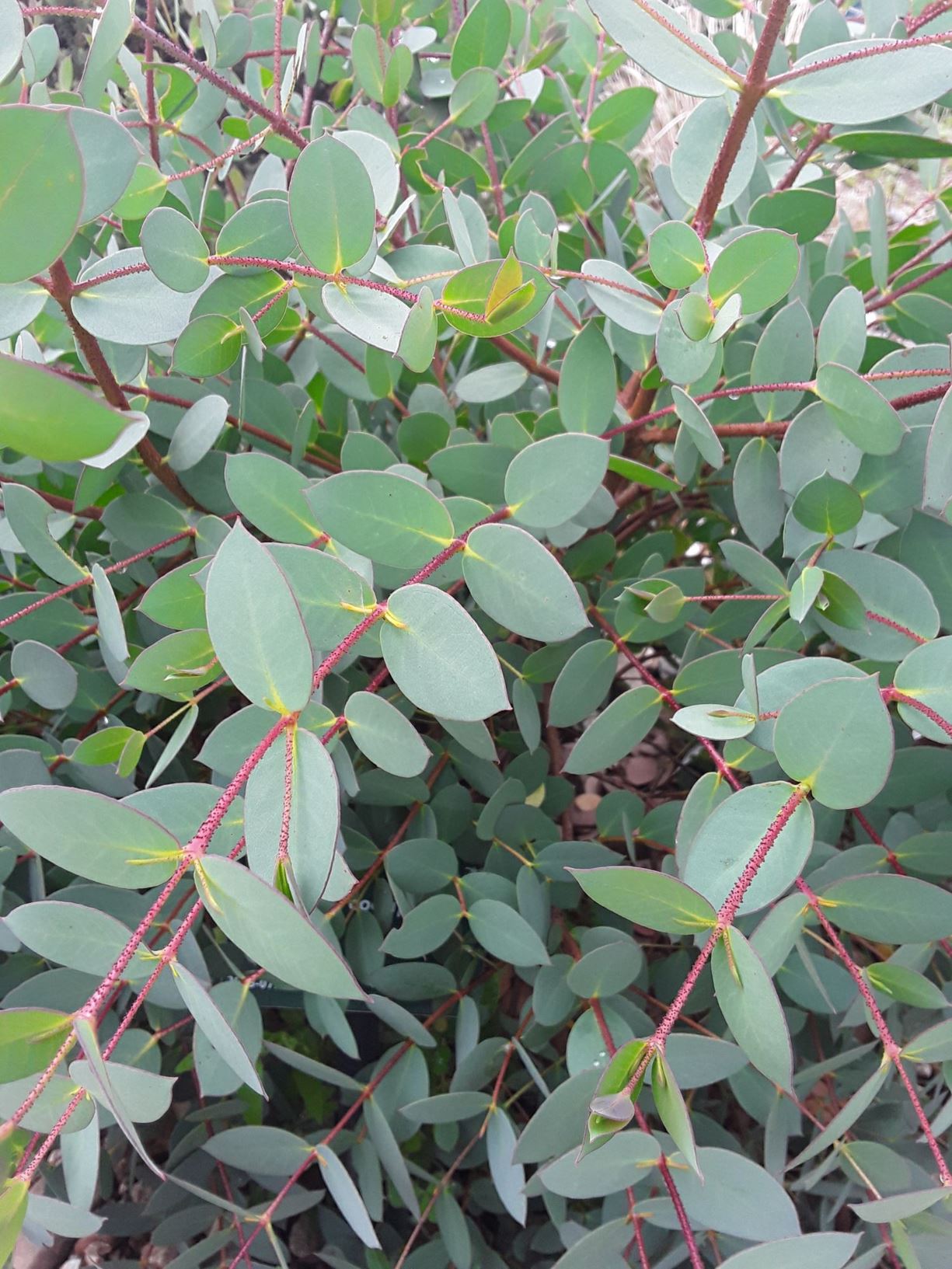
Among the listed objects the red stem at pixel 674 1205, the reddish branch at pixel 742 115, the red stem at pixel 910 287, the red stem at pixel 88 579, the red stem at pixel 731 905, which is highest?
the reddish branch at pixel 742 115

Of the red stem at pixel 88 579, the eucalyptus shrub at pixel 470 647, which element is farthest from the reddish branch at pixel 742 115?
the red stem at pixel 88 579

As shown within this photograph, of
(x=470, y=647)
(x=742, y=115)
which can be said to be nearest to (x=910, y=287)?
(x=742, y=115)

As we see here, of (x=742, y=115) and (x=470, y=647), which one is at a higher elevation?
(x=742, y=115)

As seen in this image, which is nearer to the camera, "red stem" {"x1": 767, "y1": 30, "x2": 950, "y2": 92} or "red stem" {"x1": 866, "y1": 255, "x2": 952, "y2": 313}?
"red stem" {"x1": 767, "y1": 30, "x2": 950, "y2": 92}

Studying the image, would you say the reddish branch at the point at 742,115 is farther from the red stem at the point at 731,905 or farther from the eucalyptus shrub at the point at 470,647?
the red stem at the point at 731,905

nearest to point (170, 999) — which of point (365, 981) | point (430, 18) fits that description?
point (365, 981)

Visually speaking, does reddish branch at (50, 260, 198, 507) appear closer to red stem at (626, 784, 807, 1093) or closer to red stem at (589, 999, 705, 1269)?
red stem at (626, 784, 807, 1093)

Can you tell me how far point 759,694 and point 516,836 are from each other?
28cm

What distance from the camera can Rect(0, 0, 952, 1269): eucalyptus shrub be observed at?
1.01 feet

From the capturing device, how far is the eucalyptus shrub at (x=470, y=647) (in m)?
0.31

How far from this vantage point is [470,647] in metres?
0.32

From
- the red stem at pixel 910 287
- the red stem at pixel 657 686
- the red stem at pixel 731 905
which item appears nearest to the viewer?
the red stem at pixel 731 905

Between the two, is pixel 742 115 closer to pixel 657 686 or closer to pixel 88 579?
pixel 657 686

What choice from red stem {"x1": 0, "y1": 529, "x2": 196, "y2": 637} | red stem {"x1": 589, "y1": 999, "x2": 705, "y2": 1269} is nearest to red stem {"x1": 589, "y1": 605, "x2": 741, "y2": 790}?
red stem {"x1": 589, "y1": 999, "x2": 705, "y2": 1269}
